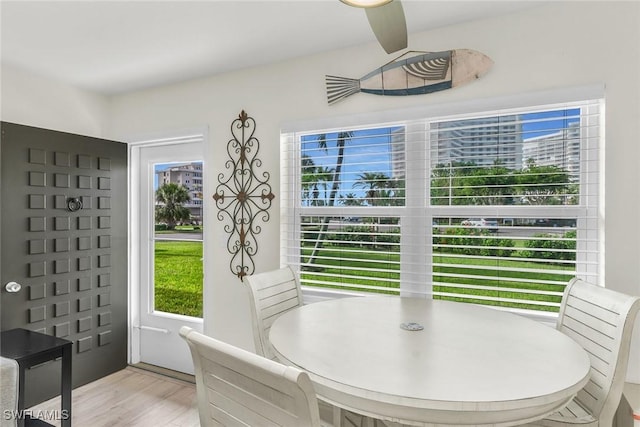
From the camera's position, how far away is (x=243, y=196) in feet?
9.20

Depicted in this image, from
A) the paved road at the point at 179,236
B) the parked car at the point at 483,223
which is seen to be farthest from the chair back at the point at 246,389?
the paved road at the point at 179,236

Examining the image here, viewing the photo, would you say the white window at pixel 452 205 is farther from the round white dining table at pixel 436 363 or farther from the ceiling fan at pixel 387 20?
the ceiling fan at pixel 387 20

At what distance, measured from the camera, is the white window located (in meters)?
1.95

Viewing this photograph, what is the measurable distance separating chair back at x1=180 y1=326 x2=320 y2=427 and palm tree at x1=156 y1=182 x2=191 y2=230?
2.41 metres

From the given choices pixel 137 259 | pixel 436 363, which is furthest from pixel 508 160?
pixel 137 259

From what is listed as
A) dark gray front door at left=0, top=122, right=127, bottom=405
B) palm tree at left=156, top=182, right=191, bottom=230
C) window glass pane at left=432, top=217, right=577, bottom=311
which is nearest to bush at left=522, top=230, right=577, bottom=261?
window glass pane at left=432, top=217, right=577, bottom=311

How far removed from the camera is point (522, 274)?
6.74 ft

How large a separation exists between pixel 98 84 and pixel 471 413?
3523 mm

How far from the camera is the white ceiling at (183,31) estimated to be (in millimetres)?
1953

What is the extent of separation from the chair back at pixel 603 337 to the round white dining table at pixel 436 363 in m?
0.13

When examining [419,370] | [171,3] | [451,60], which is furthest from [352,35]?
[419,370]

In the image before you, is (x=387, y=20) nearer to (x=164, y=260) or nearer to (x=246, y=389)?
(x=246, y=389)

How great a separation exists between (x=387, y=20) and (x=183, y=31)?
1.38m

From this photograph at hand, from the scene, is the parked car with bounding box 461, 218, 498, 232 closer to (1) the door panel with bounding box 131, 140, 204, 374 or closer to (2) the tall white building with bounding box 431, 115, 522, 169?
(2) the tall white building with bounding box 431, 115, 522, 169
